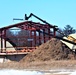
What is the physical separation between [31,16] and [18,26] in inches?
180

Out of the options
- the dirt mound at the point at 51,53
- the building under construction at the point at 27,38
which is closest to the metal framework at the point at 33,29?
the building under construction at the point at 27,38

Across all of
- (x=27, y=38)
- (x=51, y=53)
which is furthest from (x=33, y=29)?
(x=51, y=53)

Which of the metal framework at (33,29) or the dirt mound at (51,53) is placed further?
the metal framework at (33,29)

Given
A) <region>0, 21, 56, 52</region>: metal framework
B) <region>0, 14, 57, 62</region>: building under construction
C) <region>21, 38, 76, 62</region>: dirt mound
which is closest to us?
<region>21, 38, 76, 62</region>: dirt mound

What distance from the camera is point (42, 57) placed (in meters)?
48.3

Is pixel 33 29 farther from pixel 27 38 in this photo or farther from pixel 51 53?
pixel 51 53

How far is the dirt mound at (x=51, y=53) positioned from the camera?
48250 millimetres

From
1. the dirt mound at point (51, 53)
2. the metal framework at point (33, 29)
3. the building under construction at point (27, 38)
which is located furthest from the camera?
the metal framework at point (33, 29)

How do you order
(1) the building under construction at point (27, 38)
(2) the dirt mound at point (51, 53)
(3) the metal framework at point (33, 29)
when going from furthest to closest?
(3) the metal framework at point (33, 29), (1) the building under construction at point (27, 38), (2) the dirt mound at point (51, 53)

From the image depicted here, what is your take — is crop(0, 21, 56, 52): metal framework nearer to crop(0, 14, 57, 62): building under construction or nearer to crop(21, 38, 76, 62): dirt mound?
crop(0, 14, 57, 62): building under construction

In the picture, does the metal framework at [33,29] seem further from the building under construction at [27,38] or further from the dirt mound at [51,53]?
the dirt mound at [51,53]

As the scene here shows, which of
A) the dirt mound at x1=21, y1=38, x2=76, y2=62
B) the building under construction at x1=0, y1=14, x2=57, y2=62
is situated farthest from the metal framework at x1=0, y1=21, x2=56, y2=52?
the dirt mound at x1=21, y1=38, x2=76, y2=62

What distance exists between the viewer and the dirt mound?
48.2 meters

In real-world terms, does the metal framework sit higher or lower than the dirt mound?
higher
